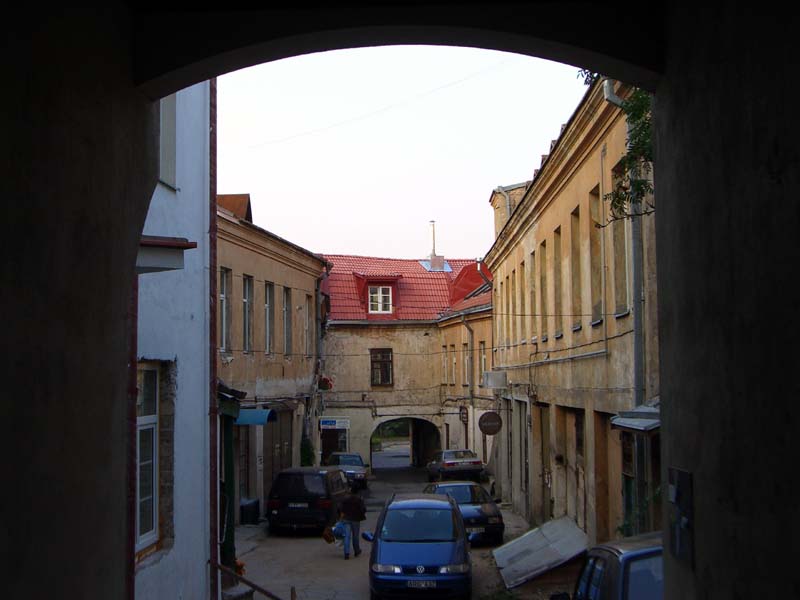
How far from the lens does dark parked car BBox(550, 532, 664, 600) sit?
7.57m

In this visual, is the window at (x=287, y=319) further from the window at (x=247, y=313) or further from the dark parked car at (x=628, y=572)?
the dark parked car at (x=628, y=572)

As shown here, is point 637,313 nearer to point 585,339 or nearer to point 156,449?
Answer: point 585,339

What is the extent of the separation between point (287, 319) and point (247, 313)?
15.8ft

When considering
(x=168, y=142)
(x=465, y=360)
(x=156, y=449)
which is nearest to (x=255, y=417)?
(x=156, y=449)

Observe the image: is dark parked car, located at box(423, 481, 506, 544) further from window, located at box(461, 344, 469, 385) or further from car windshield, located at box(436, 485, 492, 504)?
window, located at box(461, 344, 469, 385)

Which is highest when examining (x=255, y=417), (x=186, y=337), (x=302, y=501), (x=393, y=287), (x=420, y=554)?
(x=393, y=287)

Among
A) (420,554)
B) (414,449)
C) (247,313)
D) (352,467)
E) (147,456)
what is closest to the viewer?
(147,456)

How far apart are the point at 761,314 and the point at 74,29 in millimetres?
3222

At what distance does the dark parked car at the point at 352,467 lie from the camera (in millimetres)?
35750

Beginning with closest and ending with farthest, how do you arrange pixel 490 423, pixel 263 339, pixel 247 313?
pixel 247 313 < pixel 490 423 < pixel 263 339

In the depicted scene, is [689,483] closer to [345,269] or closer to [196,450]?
[196,450]

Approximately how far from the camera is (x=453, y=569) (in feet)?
50.1

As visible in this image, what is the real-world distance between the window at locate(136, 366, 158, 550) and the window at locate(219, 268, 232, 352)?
41.0 feet

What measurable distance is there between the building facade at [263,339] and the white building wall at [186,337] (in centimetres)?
862
